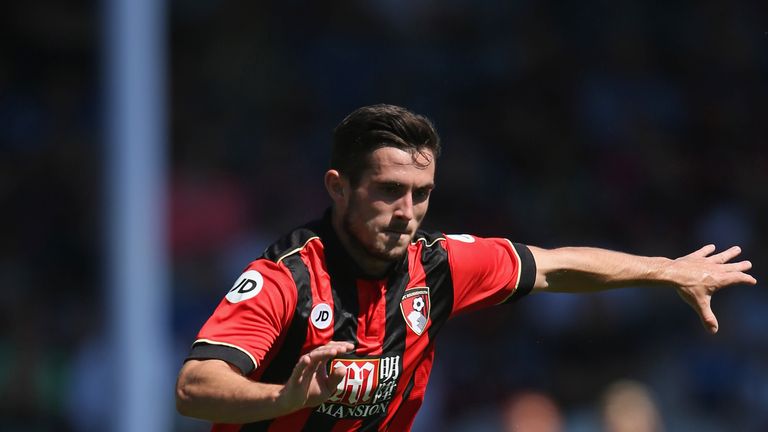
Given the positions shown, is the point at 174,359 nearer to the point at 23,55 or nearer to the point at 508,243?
the point at 23,55

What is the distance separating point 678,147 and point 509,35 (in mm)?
1926

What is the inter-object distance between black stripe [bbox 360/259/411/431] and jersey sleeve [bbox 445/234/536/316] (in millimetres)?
288

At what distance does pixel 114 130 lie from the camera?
7340mm

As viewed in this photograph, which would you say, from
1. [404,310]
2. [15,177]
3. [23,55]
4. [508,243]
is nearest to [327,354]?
[404,310]

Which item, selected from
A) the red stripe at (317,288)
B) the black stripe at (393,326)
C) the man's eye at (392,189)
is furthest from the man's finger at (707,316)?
the red stripe at (317,288)

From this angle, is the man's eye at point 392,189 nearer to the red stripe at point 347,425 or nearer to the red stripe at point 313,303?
the red stripe at point 313,303

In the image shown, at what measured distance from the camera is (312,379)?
11.4ft

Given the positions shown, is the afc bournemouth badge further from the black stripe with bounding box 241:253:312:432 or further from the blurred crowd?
the blurred crowd

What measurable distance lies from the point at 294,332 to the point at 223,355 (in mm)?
393

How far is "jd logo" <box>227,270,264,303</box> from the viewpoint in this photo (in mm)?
3898

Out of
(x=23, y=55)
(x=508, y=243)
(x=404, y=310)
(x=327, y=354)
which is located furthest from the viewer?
(x=23, y=55)

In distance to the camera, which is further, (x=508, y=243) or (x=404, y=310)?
(x=508, y=243)

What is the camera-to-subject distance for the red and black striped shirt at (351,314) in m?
3.88

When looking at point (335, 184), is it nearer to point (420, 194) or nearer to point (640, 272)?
point (420, 194)
